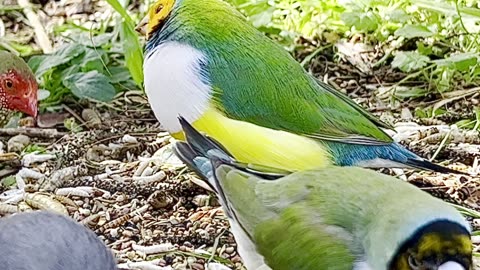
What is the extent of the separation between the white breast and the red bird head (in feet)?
4.43

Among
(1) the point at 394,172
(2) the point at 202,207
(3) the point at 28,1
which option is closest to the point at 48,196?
(2) the point at 202,207

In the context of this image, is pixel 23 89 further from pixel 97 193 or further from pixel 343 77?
pixel 343 77

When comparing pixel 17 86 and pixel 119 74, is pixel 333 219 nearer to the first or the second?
pixel 17 86

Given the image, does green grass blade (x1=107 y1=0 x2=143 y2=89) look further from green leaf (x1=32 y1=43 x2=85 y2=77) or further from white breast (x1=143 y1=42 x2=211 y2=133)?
white breast (x1=143 y1=42 x2=211 y2=133)

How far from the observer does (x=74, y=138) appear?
175 inches

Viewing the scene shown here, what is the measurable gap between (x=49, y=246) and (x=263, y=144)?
0.89 m

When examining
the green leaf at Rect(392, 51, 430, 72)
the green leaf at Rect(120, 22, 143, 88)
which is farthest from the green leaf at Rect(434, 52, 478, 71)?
the green leaf at Rect(120, 22, 143, 88)

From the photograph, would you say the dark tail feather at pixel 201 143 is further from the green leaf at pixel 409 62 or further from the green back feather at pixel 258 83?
the green leaf at pixel 409 62

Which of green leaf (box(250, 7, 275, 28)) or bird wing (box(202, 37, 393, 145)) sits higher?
bird wing (box(202, 37, 393, 145))

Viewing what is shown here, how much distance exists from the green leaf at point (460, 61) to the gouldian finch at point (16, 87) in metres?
1.84

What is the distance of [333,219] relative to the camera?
105 inches

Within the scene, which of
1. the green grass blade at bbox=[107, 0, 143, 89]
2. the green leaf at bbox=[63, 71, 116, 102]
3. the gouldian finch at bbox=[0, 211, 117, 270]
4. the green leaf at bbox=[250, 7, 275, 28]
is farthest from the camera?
the green leaf at bbox=[250, 7, 275, 28]

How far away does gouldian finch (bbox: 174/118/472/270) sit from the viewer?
2.38 metres

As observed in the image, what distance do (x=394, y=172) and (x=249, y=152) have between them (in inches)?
38.2
